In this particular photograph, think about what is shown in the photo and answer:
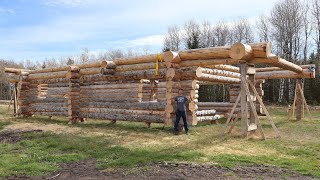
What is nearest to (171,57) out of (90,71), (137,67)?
(137,67)

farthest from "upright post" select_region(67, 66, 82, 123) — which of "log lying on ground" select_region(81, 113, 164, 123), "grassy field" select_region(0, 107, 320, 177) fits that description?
"grassy field" select_region(0, 107, 320, 177)

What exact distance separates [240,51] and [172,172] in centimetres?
518

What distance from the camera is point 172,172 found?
6879 mm

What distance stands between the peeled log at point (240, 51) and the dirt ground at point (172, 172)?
4167 mm

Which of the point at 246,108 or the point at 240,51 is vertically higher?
the point at 240,51

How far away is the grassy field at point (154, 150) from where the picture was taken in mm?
7637

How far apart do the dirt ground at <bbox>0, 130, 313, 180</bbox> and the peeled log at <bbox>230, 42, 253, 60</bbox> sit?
417 centimetres

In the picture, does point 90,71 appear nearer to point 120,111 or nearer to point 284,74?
point 120,111

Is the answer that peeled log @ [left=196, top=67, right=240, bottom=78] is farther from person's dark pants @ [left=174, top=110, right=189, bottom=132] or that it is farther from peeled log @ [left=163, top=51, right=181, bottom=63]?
person's dark pants @ [left=174, top=110, right=189, bottom=132]

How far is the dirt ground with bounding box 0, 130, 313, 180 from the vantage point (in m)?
6.54

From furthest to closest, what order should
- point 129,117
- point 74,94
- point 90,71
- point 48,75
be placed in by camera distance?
point 48,75, point 74,94, point 90,71, point 129,117

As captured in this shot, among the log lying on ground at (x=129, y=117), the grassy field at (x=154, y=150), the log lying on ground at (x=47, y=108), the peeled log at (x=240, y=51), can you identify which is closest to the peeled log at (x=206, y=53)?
the peeled log at (x=240, y=51)

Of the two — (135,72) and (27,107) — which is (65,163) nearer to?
(135,72)

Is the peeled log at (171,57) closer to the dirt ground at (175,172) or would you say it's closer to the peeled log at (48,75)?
the dirt ground at (175,172)
